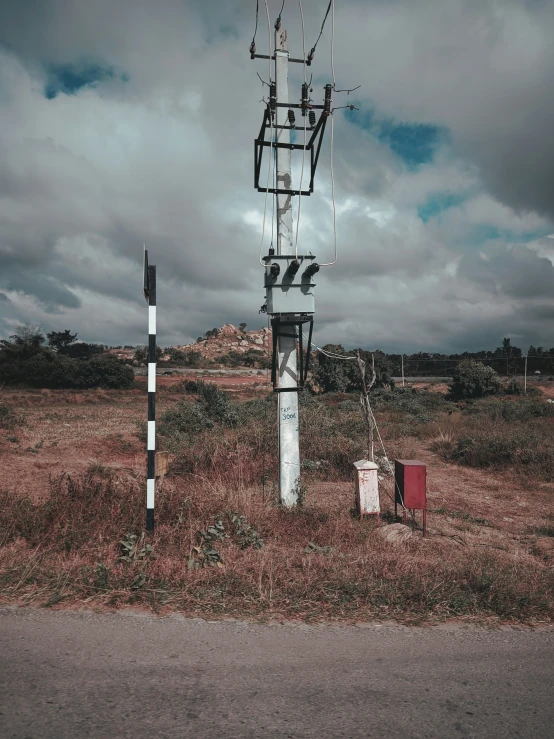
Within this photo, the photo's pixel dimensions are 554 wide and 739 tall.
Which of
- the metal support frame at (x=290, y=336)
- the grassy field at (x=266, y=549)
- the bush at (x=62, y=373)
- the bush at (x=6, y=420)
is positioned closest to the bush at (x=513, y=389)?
the grassy field at (x=266, y=549)

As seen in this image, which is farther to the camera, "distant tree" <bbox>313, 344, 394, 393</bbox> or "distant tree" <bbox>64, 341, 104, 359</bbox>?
"distant tree" <bbox>64, 341, 104, 359</bbox>

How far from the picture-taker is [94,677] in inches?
116

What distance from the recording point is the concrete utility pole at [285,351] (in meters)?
7.15

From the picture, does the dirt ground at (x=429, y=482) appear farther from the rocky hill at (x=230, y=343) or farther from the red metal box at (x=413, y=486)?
the rocky hill at (x=230, y=343)

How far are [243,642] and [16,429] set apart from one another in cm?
1603

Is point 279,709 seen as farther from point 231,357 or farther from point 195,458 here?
point 231,357

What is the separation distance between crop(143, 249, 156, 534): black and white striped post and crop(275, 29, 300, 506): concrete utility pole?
7.65 feet

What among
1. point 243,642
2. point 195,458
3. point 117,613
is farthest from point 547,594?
point 195,458

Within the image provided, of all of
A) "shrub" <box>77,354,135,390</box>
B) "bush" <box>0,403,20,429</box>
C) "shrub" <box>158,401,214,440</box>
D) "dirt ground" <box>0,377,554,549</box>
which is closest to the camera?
"dirt ground" <box>0,377,554,549</box>

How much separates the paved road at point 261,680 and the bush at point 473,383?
1372 inches

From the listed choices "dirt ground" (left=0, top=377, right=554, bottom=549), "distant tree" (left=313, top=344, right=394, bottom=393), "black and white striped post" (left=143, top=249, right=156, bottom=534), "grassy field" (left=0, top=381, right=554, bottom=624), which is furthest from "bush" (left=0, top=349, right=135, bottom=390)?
"black and white striped post" (left=143, top=249, right=156, bottom=534)

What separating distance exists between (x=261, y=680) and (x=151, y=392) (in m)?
2.94

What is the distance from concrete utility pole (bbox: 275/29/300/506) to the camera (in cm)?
715

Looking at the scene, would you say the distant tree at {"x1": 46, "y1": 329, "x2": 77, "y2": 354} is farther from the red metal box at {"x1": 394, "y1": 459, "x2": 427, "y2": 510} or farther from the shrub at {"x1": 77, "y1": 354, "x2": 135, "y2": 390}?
the red metal box at {"x1": 394, "y1": 459, "x2": 427, "y2": 510}
